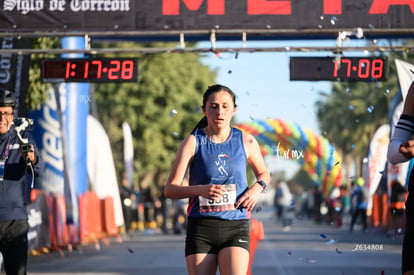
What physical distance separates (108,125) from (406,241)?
149ft

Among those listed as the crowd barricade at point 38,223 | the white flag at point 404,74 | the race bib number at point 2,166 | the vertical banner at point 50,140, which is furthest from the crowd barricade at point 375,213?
the race bib number at point 2,166

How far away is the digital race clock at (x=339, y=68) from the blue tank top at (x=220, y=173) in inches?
260

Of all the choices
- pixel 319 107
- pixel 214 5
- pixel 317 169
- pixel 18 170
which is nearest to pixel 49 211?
A: pixel 214 5

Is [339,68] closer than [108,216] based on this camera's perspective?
Yes

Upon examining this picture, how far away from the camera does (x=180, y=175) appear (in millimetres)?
6246

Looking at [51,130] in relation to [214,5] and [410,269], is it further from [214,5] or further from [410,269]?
[410,269]

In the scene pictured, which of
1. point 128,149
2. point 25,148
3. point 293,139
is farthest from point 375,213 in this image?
point 25,148

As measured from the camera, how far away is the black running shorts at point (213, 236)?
6051mm

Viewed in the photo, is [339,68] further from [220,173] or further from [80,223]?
[80,223]

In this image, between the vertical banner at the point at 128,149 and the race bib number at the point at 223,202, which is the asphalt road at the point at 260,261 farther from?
the race bib number at the point at 223,202

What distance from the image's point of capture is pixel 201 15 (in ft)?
41.0

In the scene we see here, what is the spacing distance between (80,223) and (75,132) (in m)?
2.42

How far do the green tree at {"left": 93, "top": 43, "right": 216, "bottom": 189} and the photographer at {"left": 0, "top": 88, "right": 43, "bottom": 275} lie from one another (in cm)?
4154

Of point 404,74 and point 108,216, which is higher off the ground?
point 404,74
